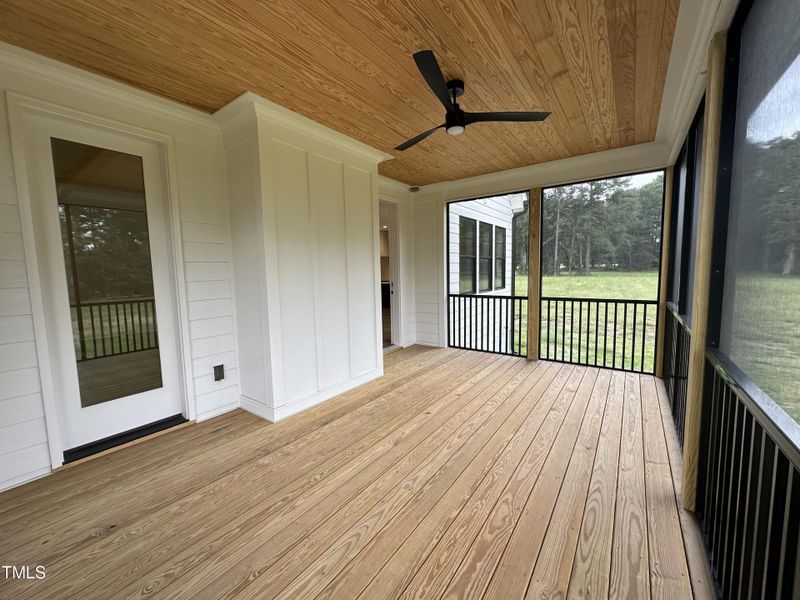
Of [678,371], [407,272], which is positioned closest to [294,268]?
[407,272]

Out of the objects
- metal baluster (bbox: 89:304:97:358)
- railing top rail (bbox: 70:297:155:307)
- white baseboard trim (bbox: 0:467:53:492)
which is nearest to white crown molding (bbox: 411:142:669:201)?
railing top rail (bbox: 70:297:155:307)

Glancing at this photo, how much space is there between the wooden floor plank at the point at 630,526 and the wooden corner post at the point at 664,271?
55.4 inches

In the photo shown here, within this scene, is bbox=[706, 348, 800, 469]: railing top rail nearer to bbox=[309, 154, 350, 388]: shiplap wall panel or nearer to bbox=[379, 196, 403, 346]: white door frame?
bbox=[309, 154, 350, 388]: shiplap wall panel

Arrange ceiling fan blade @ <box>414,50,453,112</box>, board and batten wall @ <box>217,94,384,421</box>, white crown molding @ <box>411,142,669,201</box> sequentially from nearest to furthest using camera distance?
ceiling fan blade @ <box>414,50,453,112</box>, board and batten wall @ <box>217,94,384,421</box>, white crown molding @ <box>411,142,669,201</box>

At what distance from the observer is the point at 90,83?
Answer: 82.5 inches

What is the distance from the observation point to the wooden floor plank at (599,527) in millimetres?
1252

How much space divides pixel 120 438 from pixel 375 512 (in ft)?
6.77

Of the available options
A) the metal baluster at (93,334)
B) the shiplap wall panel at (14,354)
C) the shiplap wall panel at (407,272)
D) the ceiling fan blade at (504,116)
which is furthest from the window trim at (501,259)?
the shiplap wall panel at (14,354)

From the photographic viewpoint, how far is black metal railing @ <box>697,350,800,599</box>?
796 millimetres

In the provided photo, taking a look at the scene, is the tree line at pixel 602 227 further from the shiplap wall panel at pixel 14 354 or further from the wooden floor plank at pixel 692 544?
the shiplap wall panel at pixel 14 354

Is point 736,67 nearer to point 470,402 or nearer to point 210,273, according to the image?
point 470,402

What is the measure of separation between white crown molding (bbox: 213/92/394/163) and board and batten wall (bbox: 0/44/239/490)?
22 cm

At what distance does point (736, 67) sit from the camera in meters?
1.42

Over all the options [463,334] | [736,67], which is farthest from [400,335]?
[736,67]
